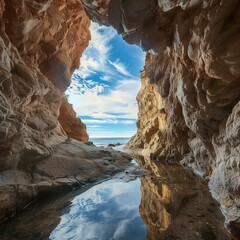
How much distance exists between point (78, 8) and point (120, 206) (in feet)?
69.5

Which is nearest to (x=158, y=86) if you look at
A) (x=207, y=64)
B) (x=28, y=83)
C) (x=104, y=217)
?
(x=28, y=83)

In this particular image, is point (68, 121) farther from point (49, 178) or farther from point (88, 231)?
point (88, 231)

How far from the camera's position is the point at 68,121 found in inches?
1146

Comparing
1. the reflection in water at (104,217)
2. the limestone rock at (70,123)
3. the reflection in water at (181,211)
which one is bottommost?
the reflection in water at (104,217)

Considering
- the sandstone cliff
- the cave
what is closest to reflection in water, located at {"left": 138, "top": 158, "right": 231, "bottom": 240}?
the cave

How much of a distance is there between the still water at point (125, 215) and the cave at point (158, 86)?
0.52 m

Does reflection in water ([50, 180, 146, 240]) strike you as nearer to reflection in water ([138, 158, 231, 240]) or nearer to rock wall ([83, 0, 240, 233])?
reflection in water ([138, 158, 231, 240])

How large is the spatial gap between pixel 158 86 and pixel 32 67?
1066 cm

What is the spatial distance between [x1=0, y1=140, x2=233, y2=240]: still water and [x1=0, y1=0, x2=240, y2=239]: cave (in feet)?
1.72

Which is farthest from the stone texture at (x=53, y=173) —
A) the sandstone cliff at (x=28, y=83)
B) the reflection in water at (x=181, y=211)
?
the reflection in water at (x=181, y=211)

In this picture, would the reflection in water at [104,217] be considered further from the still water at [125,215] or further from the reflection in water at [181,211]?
the reflection in water at [181,211]

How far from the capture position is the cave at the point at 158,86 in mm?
7164

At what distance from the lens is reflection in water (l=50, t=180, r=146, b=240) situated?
20.1 feet

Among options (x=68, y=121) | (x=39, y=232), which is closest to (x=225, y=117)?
(x=39, y=232)
